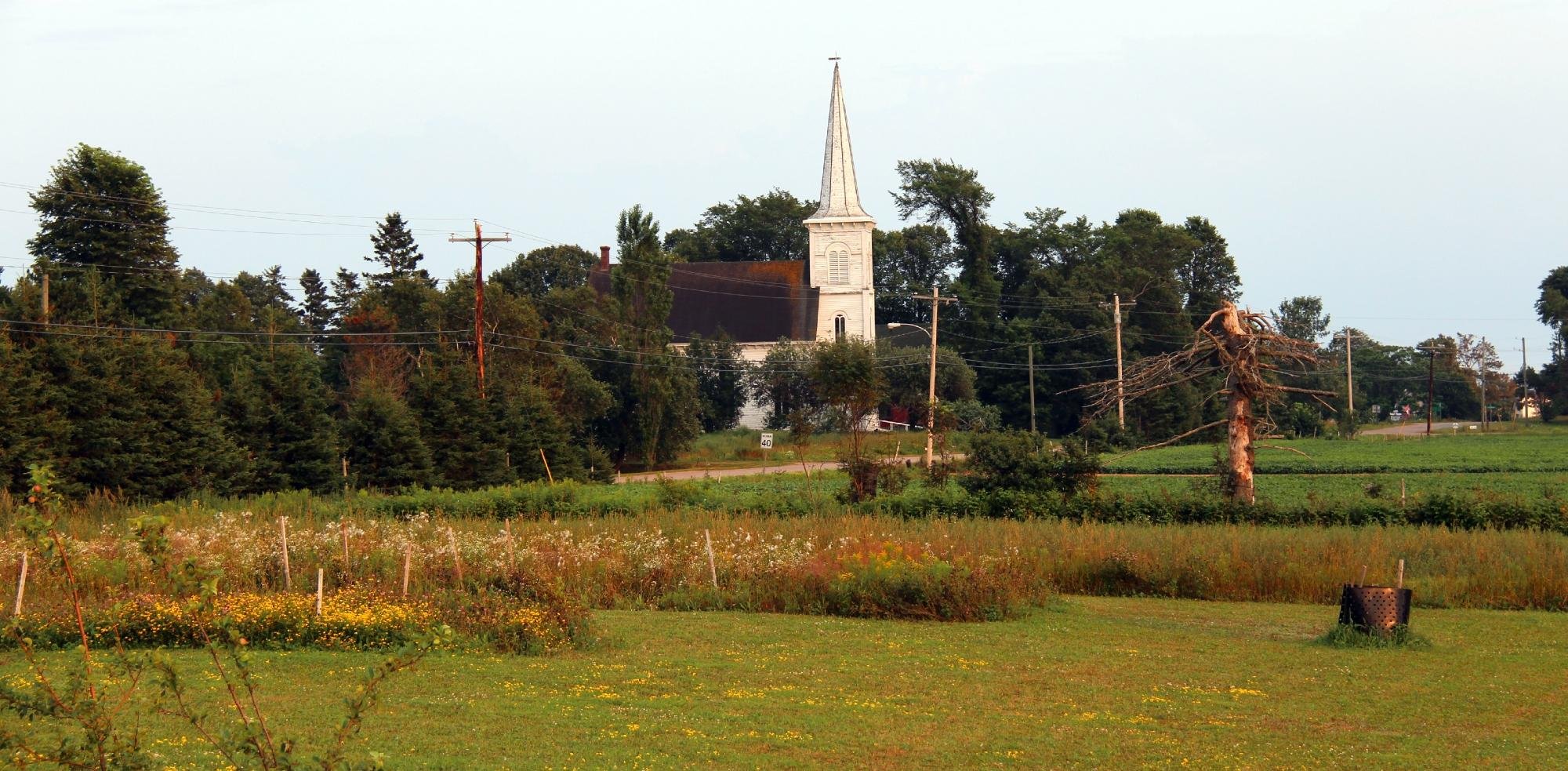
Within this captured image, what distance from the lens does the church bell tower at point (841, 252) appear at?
8838 centimetres

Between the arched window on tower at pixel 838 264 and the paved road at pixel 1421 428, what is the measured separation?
→ 39.7 m

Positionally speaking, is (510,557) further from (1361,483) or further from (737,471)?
(737,471)

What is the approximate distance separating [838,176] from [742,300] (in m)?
10.5

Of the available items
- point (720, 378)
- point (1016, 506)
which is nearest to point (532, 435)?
point (1016, 506)

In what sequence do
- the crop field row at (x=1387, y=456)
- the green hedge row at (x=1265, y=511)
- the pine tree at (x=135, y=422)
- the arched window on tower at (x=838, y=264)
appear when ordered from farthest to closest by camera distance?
the arched window on tower at (x=838, y=264) < the crop field row at (x=1387, y=456) < the pine tree at (x=135, y=422) < the green hedge row at (x=1265, y=511)

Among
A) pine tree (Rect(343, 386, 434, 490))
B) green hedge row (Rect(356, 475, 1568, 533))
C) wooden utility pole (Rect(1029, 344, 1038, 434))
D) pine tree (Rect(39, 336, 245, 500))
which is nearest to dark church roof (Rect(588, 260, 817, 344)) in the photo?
wooden utility pole (Rect(1029, 344, 1038, 434))

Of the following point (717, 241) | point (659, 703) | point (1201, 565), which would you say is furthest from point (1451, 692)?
point (717, 241)

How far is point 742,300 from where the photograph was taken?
89.3 metres

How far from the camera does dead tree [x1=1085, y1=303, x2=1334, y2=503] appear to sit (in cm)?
2500

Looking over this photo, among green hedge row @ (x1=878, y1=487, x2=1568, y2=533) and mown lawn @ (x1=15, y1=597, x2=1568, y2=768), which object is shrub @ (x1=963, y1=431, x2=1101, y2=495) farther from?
mown lawn @ (x1=15, y1=597, x2=1568, y2=768)

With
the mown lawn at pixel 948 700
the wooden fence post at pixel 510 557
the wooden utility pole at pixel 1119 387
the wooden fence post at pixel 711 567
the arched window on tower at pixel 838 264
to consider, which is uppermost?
the arched window on tower at pixel 838 264

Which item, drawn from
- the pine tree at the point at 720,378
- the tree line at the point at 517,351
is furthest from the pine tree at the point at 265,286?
the pine tree at the point at 720,378

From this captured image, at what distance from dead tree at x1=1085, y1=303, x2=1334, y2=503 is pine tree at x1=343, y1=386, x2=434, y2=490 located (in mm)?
23728

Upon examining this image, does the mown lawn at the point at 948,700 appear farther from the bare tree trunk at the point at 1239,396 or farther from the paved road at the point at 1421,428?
the paved road at the point at 1421,428
